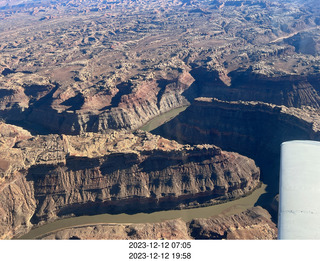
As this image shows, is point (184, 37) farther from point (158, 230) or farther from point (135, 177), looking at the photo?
point (158, 230)

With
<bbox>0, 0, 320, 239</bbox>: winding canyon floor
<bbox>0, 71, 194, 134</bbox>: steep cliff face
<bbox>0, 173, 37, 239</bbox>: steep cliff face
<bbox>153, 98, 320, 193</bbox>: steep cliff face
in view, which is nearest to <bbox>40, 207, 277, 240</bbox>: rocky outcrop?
<bbox>0, 0, 320, 239</bbox>: winding canyon floor

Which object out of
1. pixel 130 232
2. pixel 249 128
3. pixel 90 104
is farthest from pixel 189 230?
pixel 90 104

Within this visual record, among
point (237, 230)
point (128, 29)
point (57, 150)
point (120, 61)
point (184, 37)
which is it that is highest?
point (128, 29)

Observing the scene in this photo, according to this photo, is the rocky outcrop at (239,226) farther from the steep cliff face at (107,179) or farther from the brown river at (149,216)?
the steep cliff face at (107,179)

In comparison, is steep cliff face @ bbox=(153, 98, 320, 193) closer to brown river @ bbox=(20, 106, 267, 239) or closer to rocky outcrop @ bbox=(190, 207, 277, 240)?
brown river @ bbox=(20, 106, 267, 239)

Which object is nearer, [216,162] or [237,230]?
[237,230]

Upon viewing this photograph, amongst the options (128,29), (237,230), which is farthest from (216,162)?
(128,29)
